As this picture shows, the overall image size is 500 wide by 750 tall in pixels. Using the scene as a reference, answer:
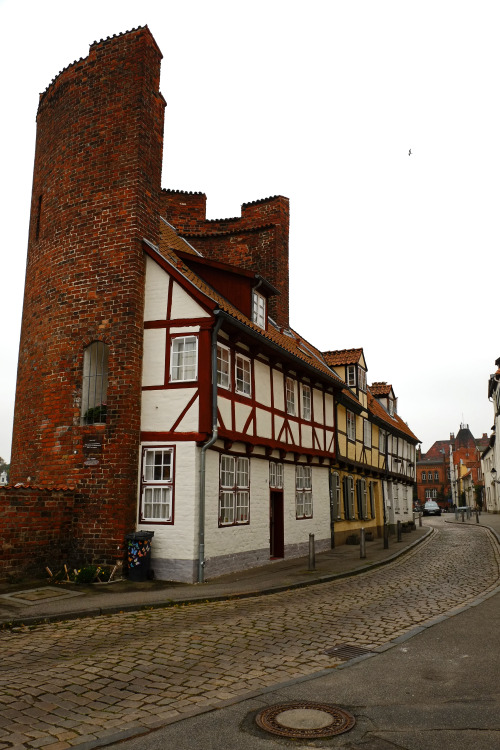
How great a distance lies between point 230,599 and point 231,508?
3.58m

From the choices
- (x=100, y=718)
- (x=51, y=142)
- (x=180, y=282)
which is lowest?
(x=100, y=718)

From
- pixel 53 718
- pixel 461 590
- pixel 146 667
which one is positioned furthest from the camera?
pixel 461 590

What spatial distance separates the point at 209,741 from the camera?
4461mm

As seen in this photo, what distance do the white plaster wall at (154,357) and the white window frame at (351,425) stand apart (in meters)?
12.2

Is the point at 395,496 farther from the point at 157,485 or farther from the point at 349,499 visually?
the point at 157,485

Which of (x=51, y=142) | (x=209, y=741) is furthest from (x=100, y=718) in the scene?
(x=51, y=142)

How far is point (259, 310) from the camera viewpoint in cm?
1845

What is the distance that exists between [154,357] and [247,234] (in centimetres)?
1020

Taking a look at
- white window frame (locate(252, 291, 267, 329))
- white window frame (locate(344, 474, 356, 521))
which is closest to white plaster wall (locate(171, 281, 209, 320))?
white window frame (locate(252, 291, 267, 329))

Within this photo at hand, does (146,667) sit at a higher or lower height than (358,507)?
lower

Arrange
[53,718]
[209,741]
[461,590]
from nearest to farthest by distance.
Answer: [209,741] < [53,718] < [461,590]

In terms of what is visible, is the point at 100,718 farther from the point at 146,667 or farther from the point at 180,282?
the point at 180,282

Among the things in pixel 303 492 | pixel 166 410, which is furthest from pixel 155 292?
pixel 303 492

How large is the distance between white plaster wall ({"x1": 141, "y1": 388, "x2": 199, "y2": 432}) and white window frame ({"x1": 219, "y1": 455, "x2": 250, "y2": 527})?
1539 millimetres
